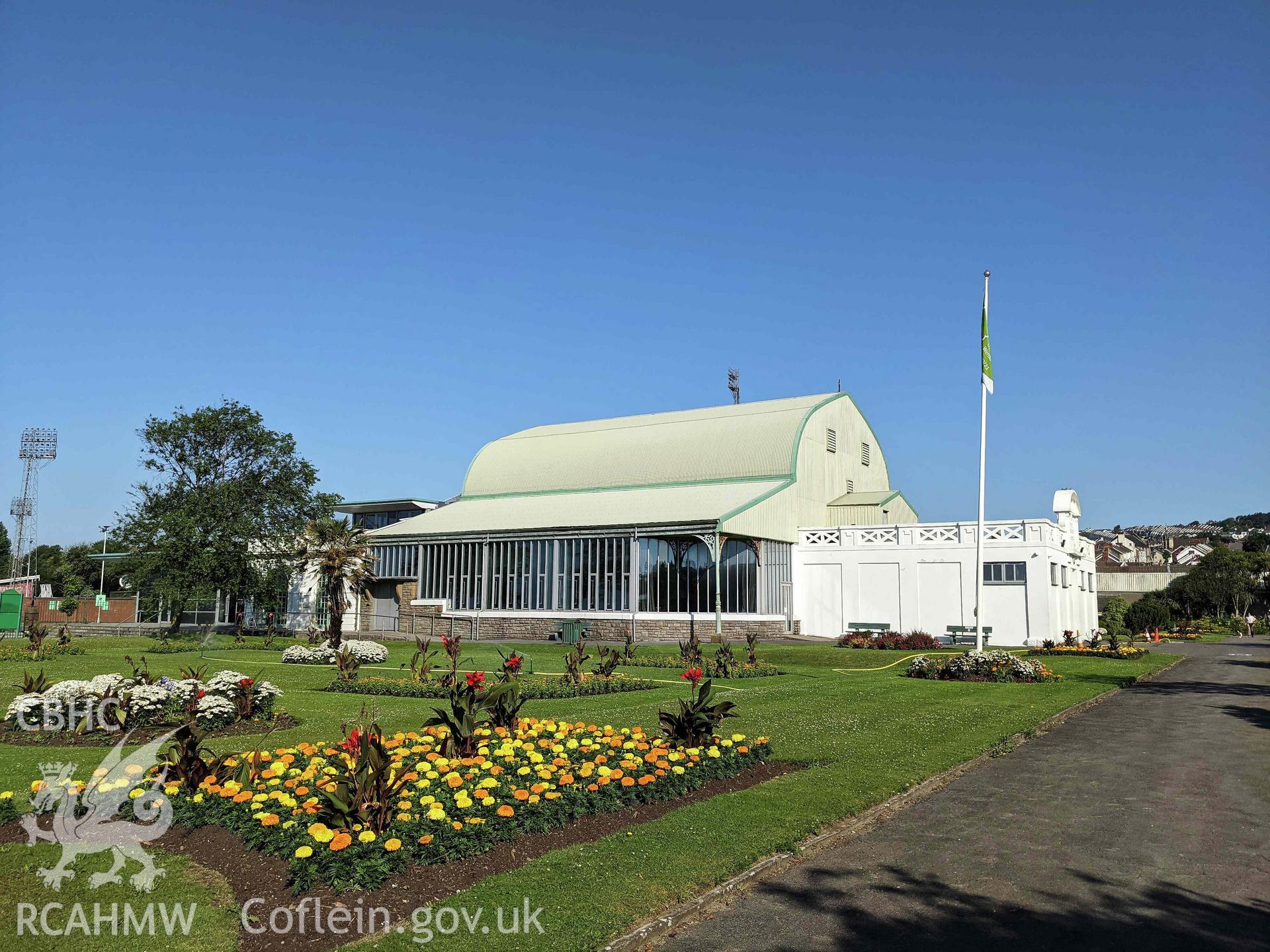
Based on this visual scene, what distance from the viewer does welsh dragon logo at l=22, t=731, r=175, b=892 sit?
23.4ft

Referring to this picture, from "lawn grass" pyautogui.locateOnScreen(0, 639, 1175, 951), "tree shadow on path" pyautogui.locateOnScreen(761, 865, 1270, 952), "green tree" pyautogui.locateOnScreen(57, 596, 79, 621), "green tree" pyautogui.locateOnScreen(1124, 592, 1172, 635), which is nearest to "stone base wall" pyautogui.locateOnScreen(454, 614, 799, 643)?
"lawn grass" pyautogui.locateOnScreen(0, 639, 1175, 951)

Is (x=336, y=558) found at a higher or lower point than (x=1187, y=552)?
lower

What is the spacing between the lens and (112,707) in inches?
498

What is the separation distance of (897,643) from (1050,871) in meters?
27.0

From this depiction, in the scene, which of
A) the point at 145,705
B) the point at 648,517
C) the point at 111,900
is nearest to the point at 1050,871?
the point at 111,900

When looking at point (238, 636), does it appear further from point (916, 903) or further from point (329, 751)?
point (916, 903)

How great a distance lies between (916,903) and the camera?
6590 mm

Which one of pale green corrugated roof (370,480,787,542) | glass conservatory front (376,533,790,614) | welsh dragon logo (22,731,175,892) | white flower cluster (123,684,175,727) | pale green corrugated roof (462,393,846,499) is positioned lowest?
welsh dragon logo (22,731,175,892)

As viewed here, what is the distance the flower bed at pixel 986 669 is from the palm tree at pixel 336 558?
19.3 meters

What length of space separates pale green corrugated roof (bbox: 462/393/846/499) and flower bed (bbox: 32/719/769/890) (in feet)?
115

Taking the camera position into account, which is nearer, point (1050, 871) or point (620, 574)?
point (1050, 871)

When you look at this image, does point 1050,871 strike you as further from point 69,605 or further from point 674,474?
point 69,605

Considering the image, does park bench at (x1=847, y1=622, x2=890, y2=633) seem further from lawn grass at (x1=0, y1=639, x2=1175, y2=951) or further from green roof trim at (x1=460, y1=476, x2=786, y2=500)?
lawn grass at (x1=0, y1=639, x2=1175, y2=951)

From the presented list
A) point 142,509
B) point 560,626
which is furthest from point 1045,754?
point 142,509
